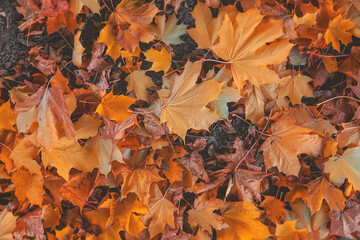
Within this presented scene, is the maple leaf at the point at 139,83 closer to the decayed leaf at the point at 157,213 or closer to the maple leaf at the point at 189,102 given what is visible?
the maple leaf at the point at 189,102

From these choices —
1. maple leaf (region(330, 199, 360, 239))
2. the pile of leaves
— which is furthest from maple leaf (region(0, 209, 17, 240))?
maple leaf (region(330, 199, 360, 239))

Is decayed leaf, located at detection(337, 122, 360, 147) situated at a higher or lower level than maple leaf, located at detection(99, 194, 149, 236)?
higher

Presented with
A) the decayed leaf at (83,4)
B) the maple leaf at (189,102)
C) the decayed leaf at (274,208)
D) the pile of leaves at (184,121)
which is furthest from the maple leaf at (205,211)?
the decayed leaf at (83,4)

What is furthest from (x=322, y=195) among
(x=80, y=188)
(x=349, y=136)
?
(x=80, y=188)

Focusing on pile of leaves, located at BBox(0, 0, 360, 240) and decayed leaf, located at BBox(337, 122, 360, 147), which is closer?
pile of leaves, located at BBox(0, 0, 360, 240)

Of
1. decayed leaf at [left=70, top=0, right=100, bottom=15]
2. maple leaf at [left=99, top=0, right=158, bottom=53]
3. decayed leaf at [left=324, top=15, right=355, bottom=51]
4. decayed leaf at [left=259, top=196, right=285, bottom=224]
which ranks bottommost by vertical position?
decayed leaf at [left=259, top=196, right=285, bottom=224]

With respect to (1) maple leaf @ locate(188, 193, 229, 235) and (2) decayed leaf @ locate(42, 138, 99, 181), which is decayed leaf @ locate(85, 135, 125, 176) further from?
(1) maple leaf @ locate(188, 193, 229, 235)

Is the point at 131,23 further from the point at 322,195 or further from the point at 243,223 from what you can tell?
the point at 322,195
